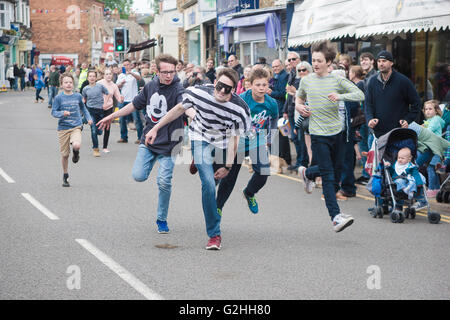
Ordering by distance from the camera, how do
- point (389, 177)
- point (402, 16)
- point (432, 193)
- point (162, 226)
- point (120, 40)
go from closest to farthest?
point (162, 226)
point (389, 177)
point (432, 193)
point (402, 16)
point (120, 40)

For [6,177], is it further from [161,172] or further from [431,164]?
[431,164]

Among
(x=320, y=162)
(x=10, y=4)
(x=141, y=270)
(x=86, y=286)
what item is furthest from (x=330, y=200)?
(x=10, y=4)

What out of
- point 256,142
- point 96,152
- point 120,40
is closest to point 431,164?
point 256,142

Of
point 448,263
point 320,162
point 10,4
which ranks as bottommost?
point 448,263

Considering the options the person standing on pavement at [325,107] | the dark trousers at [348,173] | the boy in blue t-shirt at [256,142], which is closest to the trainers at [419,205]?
the person standing on pavement at [325,107]

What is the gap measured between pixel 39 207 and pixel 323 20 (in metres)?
8.30

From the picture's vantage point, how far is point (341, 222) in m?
7.89

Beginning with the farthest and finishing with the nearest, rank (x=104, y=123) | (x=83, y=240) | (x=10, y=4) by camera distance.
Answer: (x=10, y=4) < (x=104, y=123) < (x=83, y=240)

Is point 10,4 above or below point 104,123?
above

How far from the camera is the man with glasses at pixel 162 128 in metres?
8.29

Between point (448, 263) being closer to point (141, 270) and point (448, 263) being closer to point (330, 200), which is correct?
point (330, 200)

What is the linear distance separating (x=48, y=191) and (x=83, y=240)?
12.3 feet

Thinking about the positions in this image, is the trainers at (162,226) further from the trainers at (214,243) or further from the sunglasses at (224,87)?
the sunglasses at (224,87)
